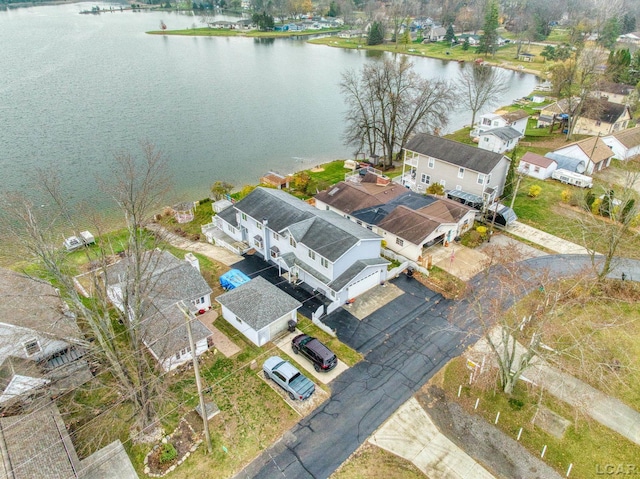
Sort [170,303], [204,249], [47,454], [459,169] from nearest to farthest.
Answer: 1. [47,454]
2. [170,303]
3. [204,249]
4. [459,169]

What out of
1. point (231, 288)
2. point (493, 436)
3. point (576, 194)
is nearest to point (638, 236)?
point (576, 194)

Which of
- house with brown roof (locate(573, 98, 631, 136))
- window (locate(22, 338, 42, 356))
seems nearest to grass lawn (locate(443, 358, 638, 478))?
window (locate(22, 338, 42, 356))

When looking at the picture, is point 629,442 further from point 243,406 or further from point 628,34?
point 628,34

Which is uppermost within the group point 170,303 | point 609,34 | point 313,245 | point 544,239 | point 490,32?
point 490,32

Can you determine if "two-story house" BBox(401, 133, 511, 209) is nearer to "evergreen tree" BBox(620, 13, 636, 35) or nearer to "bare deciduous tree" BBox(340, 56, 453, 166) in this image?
"bare deciduous tree" BBox(340, 56, 453, 166)

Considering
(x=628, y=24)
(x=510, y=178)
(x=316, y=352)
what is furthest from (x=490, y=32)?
(x=316, y=352)

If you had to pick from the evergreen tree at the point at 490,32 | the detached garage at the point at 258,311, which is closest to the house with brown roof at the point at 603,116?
the detached garage at the point at 258,311

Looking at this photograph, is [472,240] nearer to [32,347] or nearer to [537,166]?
[537,166]
